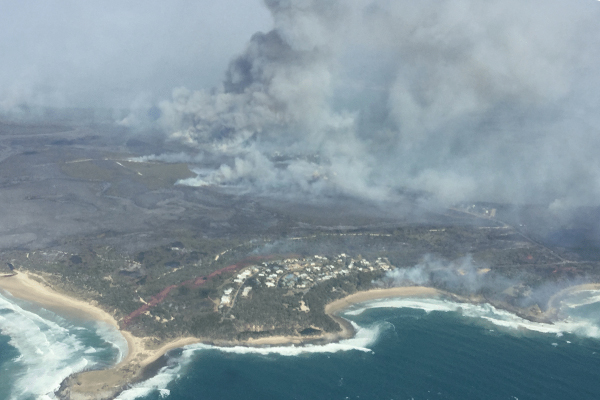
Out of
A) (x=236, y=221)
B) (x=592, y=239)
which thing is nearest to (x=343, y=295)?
(x=236, y=221)

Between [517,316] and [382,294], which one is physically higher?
[382,294]

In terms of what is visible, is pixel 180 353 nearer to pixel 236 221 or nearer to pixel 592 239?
pixel 236 221

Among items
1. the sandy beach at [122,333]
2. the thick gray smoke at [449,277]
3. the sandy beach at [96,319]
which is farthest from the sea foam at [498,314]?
the sandy beach at [96,319]

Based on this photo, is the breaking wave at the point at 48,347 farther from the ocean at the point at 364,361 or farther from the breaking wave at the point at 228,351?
the breaking wave at the point at 228,351

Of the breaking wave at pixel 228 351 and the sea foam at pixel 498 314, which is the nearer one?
the breaking wave at pixel 228 351

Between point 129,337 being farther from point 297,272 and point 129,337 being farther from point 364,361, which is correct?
point 364,361

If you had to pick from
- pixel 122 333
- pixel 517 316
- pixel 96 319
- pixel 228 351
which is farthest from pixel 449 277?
pixel 96 319

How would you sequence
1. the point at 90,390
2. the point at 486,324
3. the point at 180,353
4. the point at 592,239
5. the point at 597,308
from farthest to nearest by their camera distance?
1. the point at 592,239
2. the point at 597,308
3. the point at 486,324
4. the point at 180,353
5. the point at 90,390
